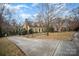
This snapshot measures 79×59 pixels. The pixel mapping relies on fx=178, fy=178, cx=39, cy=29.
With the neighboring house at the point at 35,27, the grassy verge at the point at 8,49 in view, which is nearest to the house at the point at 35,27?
the neighboring house at the point at 35,27

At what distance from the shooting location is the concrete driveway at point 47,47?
1.10 metres

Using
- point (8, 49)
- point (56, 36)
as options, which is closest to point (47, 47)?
point (56, 36)

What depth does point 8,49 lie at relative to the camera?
111cm

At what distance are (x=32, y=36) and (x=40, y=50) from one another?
0.10 meters

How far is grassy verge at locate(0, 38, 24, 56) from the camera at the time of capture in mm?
1107

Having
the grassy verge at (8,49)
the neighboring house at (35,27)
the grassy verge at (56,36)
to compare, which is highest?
the neighboring house at (35,27)

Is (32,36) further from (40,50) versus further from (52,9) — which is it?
(52,9)

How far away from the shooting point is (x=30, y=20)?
112 centimetres

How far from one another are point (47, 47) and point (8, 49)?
0.24 m

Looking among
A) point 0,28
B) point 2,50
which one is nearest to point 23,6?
point 0,28

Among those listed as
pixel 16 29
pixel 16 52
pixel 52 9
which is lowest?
pixel 16 52

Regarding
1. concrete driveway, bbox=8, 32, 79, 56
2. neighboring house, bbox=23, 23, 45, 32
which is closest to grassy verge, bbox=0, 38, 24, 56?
concrete driveway, bbox=8, 32, 79, 56

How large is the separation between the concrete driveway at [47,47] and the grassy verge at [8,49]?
3 centimetres

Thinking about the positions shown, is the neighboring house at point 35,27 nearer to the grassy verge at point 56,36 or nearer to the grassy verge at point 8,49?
the grassy verge at point 56,36
